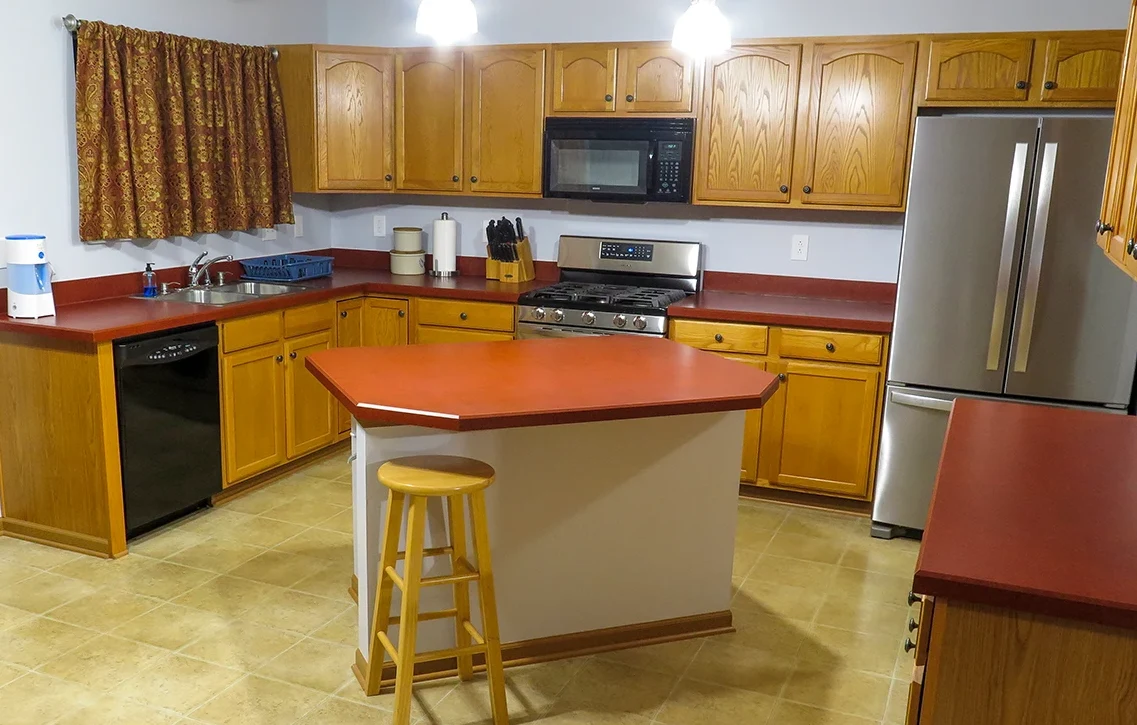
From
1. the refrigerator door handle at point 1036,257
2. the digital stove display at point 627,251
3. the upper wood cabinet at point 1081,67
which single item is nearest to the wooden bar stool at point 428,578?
the refrigerator door handle at point 1036,257

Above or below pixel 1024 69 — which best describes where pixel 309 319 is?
below

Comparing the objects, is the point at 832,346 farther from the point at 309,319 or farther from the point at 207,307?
the point at 207,307

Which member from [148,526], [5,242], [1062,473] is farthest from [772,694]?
[5,242]

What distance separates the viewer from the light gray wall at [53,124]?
3.56m

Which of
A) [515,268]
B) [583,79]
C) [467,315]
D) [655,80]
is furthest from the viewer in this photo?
[515,268]

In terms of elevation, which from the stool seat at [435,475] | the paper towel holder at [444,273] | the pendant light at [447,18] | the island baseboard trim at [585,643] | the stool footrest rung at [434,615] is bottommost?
the island baseboard trim at [585,643]

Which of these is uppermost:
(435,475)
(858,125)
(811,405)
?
(858,125)

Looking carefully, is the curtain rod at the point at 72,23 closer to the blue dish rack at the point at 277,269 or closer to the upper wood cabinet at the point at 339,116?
the upper wood cabinet at the point at 339,116

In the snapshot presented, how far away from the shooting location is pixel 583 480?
279cm

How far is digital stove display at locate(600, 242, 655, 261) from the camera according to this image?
4.78 meters

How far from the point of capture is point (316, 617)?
310 cm

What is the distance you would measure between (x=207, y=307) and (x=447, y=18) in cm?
182

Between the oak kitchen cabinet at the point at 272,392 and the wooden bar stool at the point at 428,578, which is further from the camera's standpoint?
the oak kitchen cabinet at the point at 272,392

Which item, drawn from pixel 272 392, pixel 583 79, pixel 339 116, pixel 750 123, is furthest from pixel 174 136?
pixel 750 123
